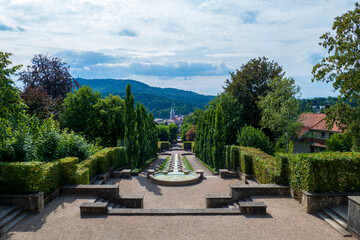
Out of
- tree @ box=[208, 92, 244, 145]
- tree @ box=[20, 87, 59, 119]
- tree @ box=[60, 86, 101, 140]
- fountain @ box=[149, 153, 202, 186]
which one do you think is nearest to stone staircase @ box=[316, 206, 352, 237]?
fountain @ box=[149, 153, 202, 186]

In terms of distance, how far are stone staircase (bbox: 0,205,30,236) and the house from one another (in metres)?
39.6

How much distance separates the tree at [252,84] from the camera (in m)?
32.8

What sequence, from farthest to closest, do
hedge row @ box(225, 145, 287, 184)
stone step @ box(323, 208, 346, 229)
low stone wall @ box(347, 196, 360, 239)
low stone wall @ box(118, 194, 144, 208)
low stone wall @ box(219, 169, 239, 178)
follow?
1. low stone wall @ box(219, 169, 239, 178)
2. hedge row @ box(225, 145, 287, 184)
3. low stone wall @ box(118, 194, 144, 208)
4. stone step @ box(323, 208, 346, 229)
5. low stone wall @ box(347, 196, 360, 239)

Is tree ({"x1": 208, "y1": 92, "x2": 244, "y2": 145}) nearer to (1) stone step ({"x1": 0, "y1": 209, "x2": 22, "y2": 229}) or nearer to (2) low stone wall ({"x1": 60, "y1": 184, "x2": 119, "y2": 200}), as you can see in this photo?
(2) low stone wall ({"x1": 60, "y1": 184, "x2": 119, "y2": 200})

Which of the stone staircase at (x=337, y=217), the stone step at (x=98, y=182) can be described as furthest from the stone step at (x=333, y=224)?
the stone step at (x=98, y=182)

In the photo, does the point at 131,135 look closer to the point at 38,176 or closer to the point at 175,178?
the point at 175,178

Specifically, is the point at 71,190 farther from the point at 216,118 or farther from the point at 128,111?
the point at 216,118

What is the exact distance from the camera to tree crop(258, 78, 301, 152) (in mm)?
29683

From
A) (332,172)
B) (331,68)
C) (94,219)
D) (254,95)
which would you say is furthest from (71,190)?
(254,95)

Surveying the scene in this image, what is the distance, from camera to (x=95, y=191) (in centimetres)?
1067

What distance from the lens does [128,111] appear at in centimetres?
1983

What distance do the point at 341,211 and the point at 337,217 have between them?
39 cm

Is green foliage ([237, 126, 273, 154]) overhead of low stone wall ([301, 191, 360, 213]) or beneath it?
overhead

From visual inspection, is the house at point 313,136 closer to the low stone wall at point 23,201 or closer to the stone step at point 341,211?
the stone step at point 341,211
